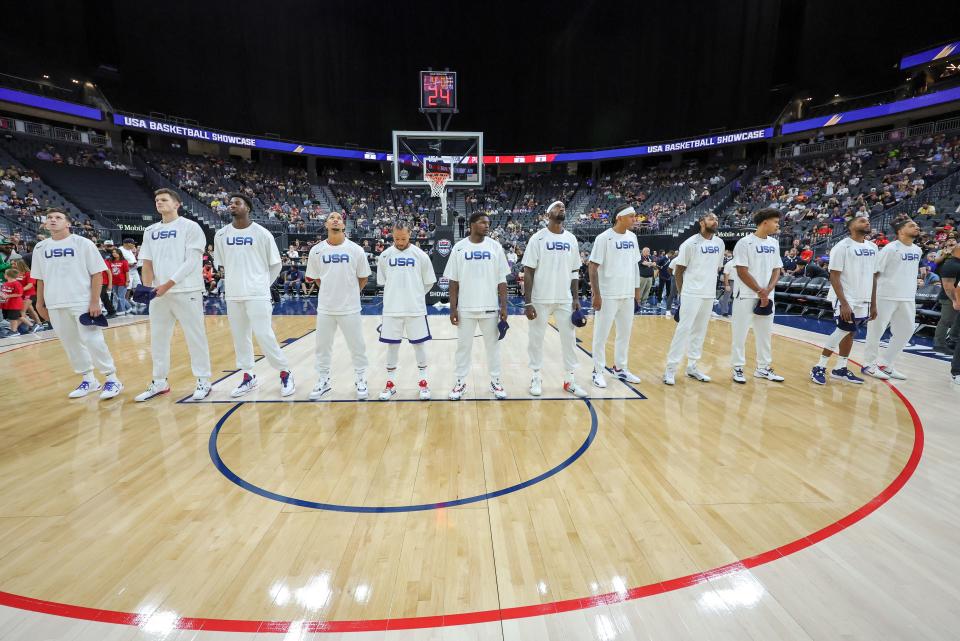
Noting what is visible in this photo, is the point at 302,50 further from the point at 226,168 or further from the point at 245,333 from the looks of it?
the point at 245,333

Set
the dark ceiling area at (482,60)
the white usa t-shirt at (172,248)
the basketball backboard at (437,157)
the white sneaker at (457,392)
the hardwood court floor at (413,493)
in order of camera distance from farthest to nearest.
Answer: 1. the dark ceiling area at (482,60)
2. the basketball backboard at (437,157)
3. the white sneaker at (457,392)
4. the white usa t-shirt at (172,248)
5. the hardwood court floor at (413,493)

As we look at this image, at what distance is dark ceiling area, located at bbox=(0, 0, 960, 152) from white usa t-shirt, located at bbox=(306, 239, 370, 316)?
2864cm

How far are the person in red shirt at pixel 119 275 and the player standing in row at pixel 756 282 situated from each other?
1218 centimetres

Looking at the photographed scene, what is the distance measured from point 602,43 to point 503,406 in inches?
1186

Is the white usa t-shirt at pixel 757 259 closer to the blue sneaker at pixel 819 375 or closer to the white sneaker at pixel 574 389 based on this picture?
the blue sneaker at pixel 819 375

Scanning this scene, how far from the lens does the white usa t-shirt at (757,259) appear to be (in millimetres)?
5016

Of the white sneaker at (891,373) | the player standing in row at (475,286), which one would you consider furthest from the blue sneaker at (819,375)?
the player standing in row at (475,286)

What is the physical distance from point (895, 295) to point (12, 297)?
45.0 ft

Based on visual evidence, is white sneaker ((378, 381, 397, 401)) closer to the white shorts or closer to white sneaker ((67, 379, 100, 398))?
the white shorts

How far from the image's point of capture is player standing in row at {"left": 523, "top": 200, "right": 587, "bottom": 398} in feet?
14.9

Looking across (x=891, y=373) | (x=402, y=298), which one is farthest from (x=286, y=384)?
(x=891, y=373)

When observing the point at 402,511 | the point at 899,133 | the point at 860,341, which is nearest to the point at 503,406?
the point at 402,511

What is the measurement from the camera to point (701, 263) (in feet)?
16.4

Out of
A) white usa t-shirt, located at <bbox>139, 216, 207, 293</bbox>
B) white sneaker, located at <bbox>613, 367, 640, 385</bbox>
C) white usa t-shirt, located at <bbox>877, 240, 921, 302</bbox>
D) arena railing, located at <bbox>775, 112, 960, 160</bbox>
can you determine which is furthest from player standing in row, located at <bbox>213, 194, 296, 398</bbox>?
arena railing, located at <bbox>775, 112, 960, 160</bbox>
